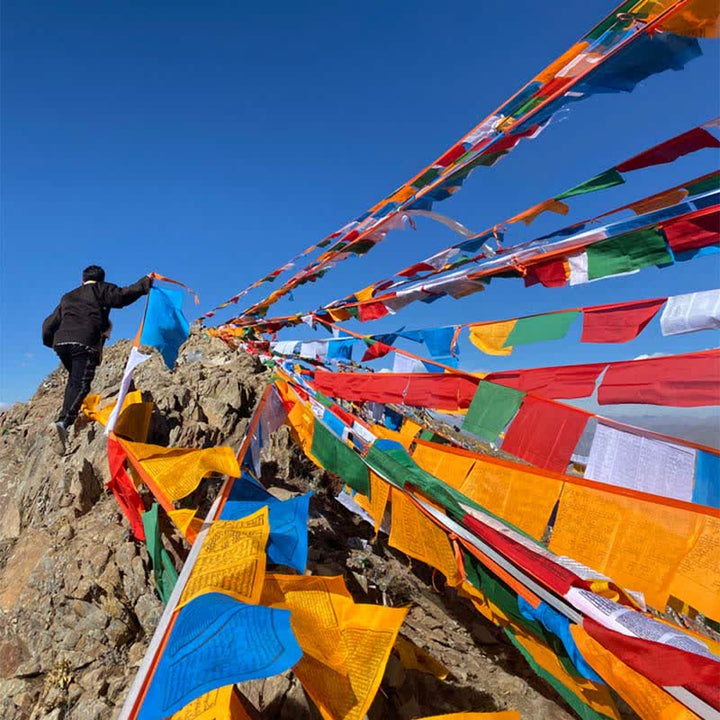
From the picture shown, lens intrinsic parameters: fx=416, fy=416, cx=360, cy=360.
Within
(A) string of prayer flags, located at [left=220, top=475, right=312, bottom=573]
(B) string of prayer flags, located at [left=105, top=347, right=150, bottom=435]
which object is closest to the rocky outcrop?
(A) string of prayer flags, located at [left=220, top=475, right=312, bottom=573]

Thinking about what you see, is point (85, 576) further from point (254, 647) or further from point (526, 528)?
point (526, 528)

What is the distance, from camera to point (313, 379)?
747 centimetres

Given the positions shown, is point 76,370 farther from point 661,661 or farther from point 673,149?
point 673,149

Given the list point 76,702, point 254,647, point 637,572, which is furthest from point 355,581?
point 254,647

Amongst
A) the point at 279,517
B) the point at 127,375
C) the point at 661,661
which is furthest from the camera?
the point at 127,375

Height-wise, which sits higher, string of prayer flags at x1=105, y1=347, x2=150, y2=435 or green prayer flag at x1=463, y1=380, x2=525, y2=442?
green prayer flag at x1=463, y1=380, x2=525, y2=442

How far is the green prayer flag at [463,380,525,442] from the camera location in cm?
404

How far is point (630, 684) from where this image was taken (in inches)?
77.0

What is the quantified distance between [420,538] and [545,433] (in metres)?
1.49

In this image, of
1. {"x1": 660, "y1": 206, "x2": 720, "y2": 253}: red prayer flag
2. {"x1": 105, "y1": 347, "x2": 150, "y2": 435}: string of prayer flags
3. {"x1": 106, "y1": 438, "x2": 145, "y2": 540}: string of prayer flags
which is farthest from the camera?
{"x1": 106, "y1": 438, "x2": 145, "y2": 540}: string of prayer flags

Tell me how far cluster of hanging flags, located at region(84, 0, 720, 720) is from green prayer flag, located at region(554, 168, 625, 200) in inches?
0.5

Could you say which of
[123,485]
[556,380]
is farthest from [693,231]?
[123,485]

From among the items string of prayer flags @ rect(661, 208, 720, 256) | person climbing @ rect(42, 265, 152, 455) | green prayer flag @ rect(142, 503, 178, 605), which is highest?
string of prayer flags @ rect(661, 208, 720, 256)

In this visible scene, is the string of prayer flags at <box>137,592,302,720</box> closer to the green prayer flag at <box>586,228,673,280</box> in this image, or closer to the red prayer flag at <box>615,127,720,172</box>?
the green prayer flag at <box>586,228,673,280</box>
